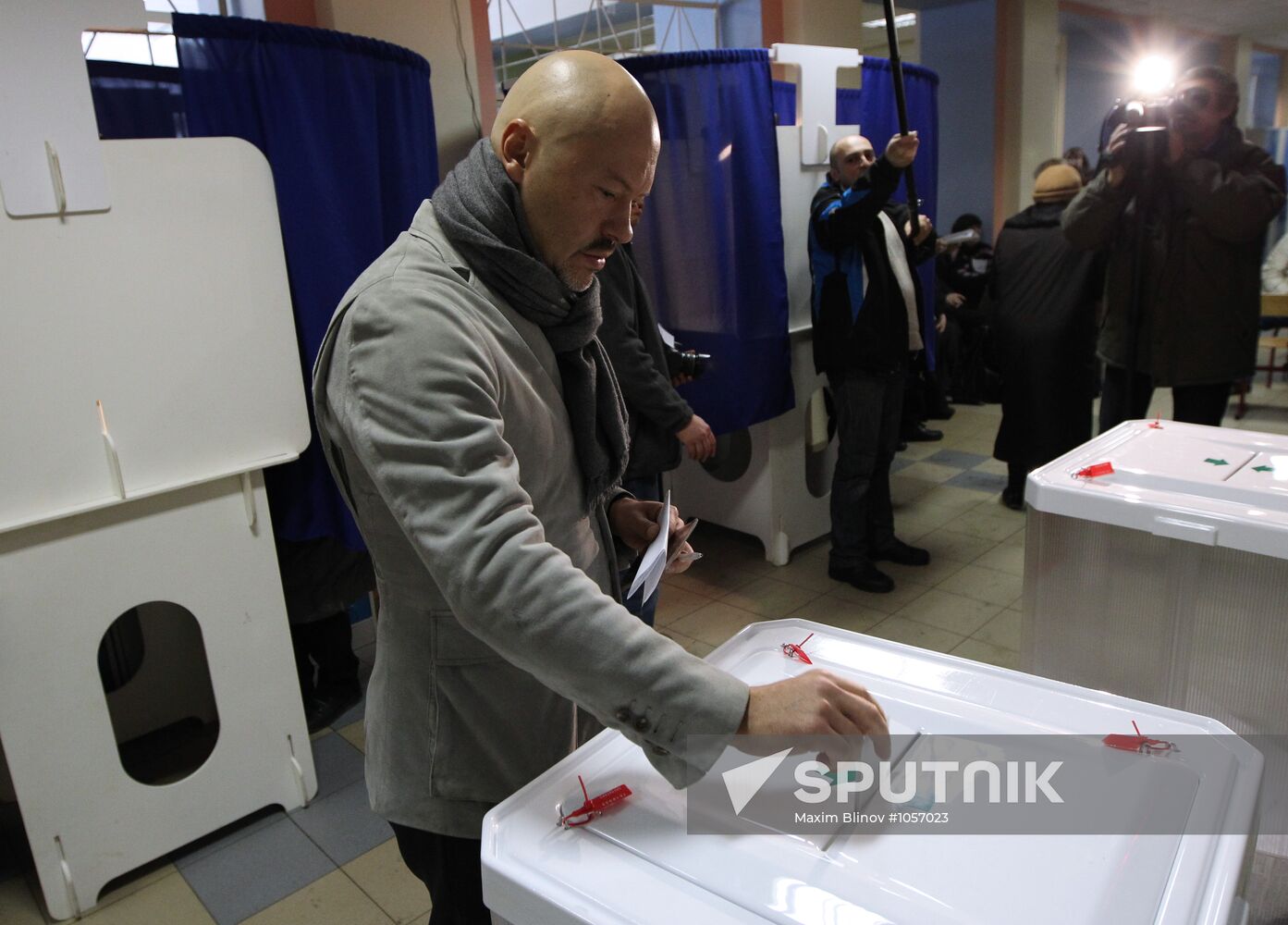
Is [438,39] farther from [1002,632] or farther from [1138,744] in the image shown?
[1138,744]

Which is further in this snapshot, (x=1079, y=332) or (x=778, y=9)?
(x=778, y=9)

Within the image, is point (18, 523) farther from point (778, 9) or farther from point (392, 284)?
point (778, 9)

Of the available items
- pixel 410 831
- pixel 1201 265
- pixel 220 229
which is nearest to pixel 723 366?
pixel 1201 265

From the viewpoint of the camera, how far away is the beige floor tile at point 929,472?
4570mm

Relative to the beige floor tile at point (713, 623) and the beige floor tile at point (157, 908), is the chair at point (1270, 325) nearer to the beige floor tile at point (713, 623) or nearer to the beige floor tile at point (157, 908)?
the beige floor tile at point (713, 623)

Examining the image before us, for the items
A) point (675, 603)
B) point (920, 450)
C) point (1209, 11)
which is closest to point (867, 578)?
point (675, 603)

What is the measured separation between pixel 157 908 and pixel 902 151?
8.96 ft

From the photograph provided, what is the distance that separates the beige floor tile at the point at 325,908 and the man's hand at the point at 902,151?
7.92 feet

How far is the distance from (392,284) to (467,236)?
0.11 metres

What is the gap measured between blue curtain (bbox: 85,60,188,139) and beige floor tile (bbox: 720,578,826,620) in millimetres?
2226

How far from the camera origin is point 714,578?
3539 millimetres

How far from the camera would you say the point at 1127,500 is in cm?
145

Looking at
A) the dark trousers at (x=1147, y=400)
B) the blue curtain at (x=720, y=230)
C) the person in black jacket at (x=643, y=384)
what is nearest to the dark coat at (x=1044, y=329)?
the dark trousers at (x=1147, y=400)

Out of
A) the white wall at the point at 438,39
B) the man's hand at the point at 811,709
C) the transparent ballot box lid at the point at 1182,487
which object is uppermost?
the white wall at the point at 438,39
